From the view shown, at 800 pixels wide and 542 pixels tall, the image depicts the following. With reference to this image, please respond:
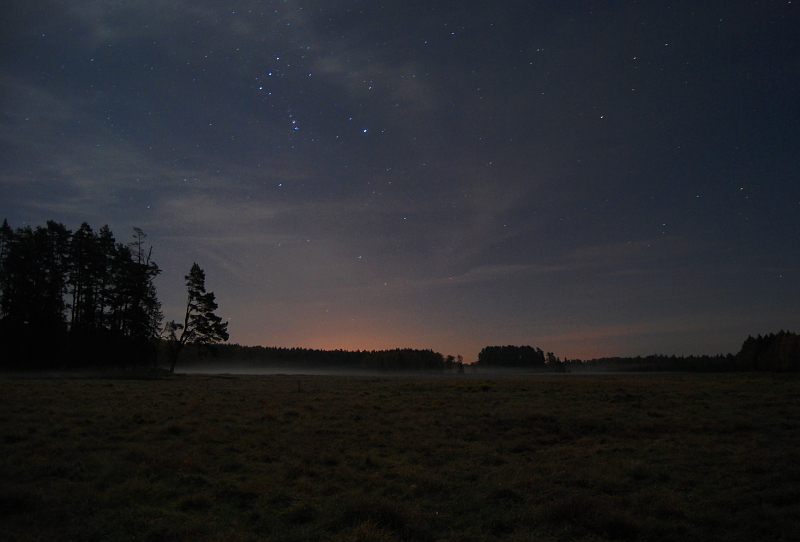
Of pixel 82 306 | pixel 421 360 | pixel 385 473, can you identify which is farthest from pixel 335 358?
pixel 385 473

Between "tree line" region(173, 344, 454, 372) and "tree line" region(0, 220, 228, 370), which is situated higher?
"tree line" region(0, 220, 228, 370)

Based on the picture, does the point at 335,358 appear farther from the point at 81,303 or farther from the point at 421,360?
the point at 81,303

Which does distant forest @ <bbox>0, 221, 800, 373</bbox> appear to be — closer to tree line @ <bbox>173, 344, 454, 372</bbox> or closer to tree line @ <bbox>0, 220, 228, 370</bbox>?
tree line @ <bbox>0, 220, 228, 370</bbox>

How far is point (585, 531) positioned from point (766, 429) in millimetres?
14695

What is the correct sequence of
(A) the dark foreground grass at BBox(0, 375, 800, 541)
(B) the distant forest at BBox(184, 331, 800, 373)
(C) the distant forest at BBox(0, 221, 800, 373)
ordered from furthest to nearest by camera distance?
(B) the distant forest at BBox(184, 331, 800, 373)
(C) the distant forest at BBox(0, 221, 800, 373)
(A) the dark foreground grass at BBox(0, 375, 800, 541)

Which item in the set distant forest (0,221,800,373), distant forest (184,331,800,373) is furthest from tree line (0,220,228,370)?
distant forest (184,331,800,373)

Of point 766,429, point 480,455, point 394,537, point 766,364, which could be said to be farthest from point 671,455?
point 766,364

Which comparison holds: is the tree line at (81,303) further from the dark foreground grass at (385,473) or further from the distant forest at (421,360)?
the distant forest at (421,360)

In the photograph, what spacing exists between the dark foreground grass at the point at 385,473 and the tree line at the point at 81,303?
1318 inches

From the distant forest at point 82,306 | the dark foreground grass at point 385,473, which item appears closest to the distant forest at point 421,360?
the distant forest at point 82,306

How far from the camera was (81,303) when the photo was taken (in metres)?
55.6

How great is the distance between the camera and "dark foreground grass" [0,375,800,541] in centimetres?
817

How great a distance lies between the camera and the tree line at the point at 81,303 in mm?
49594

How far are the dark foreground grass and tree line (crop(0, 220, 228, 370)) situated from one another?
33.5 m
